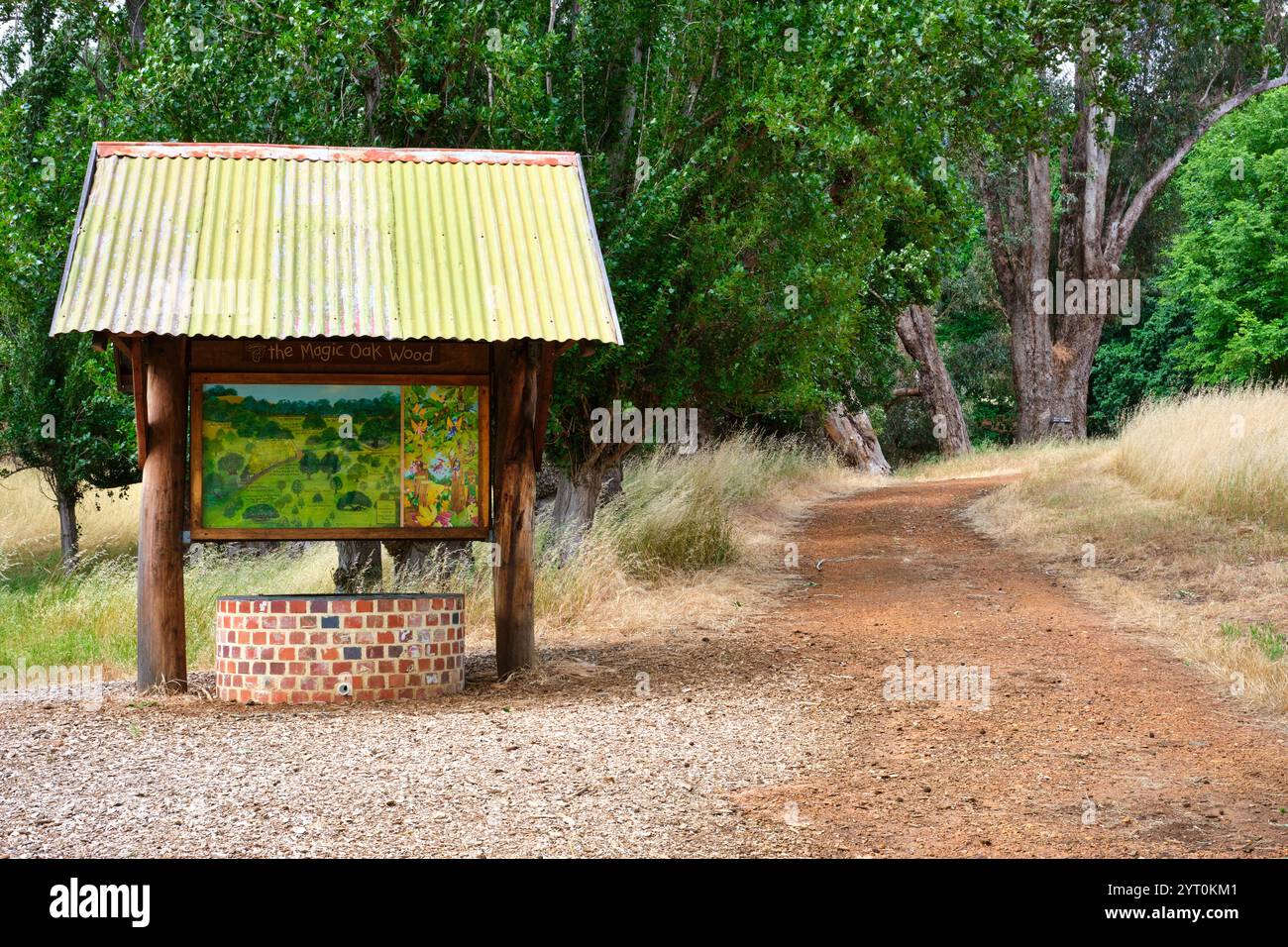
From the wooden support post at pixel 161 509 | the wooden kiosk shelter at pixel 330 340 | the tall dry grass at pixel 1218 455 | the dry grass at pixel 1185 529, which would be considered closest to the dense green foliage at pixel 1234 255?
the tall dry grass at pixel 1218 455

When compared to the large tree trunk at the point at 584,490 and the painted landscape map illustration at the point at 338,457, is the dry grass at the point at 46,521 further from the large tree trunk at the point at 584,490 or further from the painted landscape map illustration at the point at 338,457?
the painted landscape map illustration at the point at 338,457

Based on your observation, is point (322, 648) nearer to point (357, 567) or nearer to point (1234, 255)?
point (357, 567)

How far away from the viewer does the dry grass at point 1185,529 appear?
10.9 m

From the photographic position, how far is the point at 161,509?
9.15 metres

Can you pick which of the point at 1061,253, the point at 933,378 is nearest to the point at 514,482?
the point at 1061,253

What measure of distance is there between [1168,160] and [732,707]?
79.7ft

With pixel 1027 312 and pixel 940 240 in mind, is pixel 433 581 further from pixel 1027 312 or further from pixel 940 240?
pixel 1027 312

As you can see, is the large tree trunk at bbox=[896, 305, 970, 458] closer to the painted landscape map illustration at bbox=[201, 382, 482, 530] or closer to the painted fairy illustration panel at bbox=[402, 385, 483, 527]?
the painted fairy illustration panel at bbox=[402, 385, 483, 527]

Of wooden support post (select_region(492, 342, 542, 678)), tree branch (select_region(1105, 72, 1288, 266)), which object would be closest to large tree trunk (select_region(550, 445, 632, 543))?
wooden support post (select_region(492, 342, 542, 678))

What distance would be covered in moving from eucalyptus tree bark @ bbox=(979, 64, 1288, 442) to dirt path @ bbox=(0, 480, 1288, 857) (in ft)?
68.0

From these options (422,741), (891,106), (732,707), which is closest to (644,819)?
(422,741)

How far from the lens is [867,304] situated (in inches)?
826

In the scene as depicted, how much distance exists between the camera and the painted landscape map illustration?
9281mm

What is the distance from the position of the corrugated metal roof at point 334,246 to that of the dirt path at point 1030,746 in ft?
10.7
